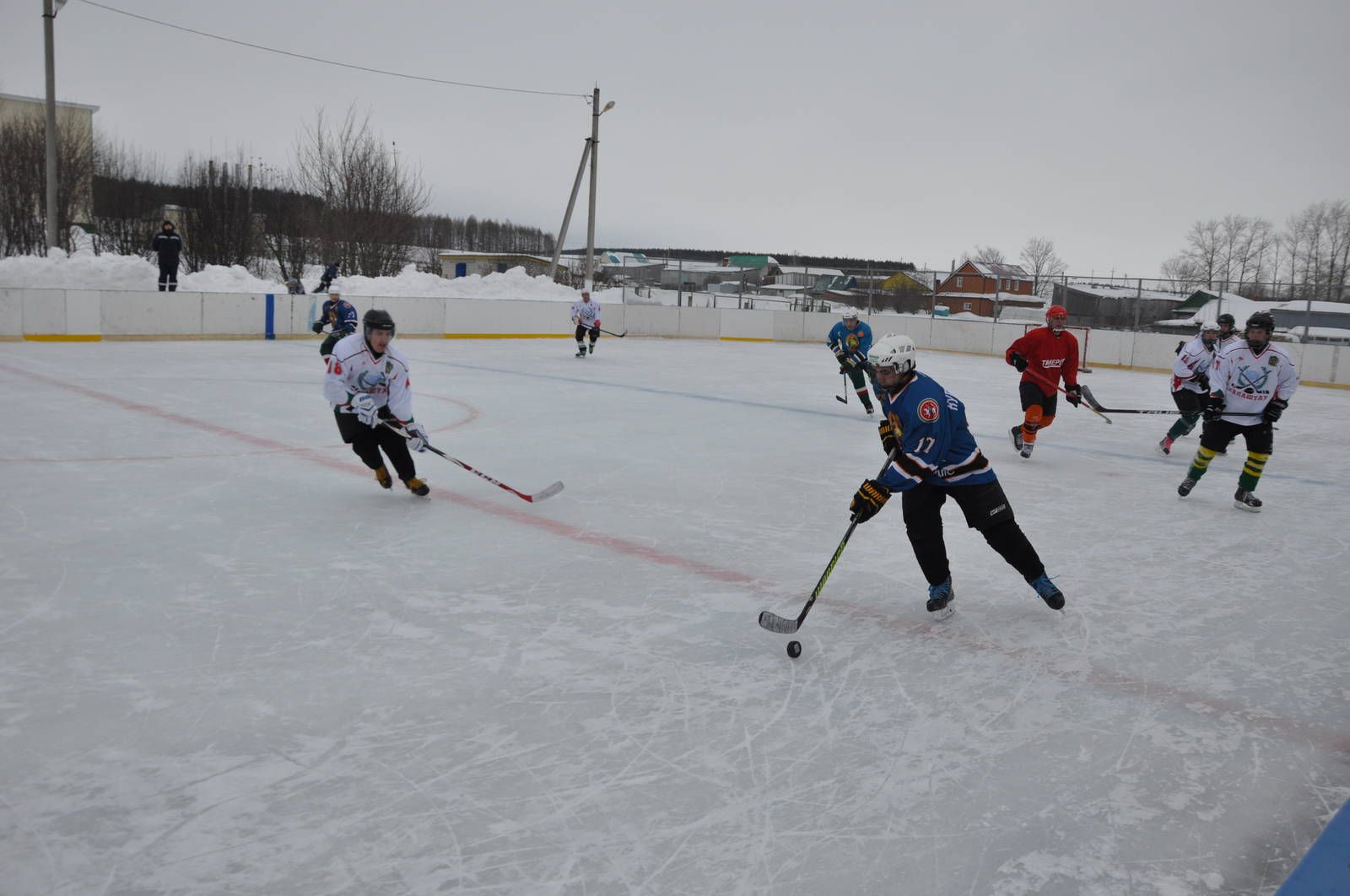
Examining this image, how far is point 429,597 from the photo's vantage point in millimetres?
3529

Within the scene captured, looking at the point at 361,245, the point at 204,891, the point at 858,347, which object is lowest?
the point at 204,891

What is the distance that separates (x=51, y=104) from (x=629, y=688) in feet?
53.1

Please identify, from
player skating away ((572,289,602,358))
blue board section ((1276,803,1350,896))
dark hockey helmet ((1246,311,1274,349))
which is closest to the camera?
blue board section ((1276,803,1350,896))

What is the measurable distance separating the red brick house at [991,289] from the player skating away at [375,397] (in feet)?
50.4

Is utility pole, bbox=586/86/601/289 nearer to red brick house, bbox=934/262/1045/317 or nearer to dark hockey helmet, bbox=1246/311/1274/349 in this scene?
red brick house, bbox=934/262/1045/317

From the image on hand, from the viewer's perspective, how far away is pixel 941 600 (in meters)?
3.56

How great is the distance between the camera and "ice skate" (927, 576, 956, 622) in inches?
139

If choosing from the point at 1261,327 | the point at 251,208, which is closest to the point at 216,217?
the point at 251,208

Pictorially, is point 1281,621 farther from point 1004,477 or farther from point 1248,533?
point 1004,477

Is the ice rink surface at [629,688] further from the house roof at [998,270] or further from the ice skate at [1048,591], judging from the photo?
the house roof at [998,270]

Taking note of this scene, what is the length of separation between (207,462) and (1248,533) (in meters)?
5.68

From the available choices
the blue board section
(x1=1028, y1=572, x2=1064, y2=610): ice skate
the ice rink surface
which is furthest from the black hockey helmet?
the blue board section

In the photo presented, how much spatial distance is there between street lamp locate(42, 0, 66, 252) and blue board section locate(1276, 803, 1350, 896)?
55.4 ft

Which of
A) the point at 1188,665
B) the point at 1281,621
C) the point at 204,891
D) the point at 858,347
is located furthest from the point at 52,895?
the point at 858,347
